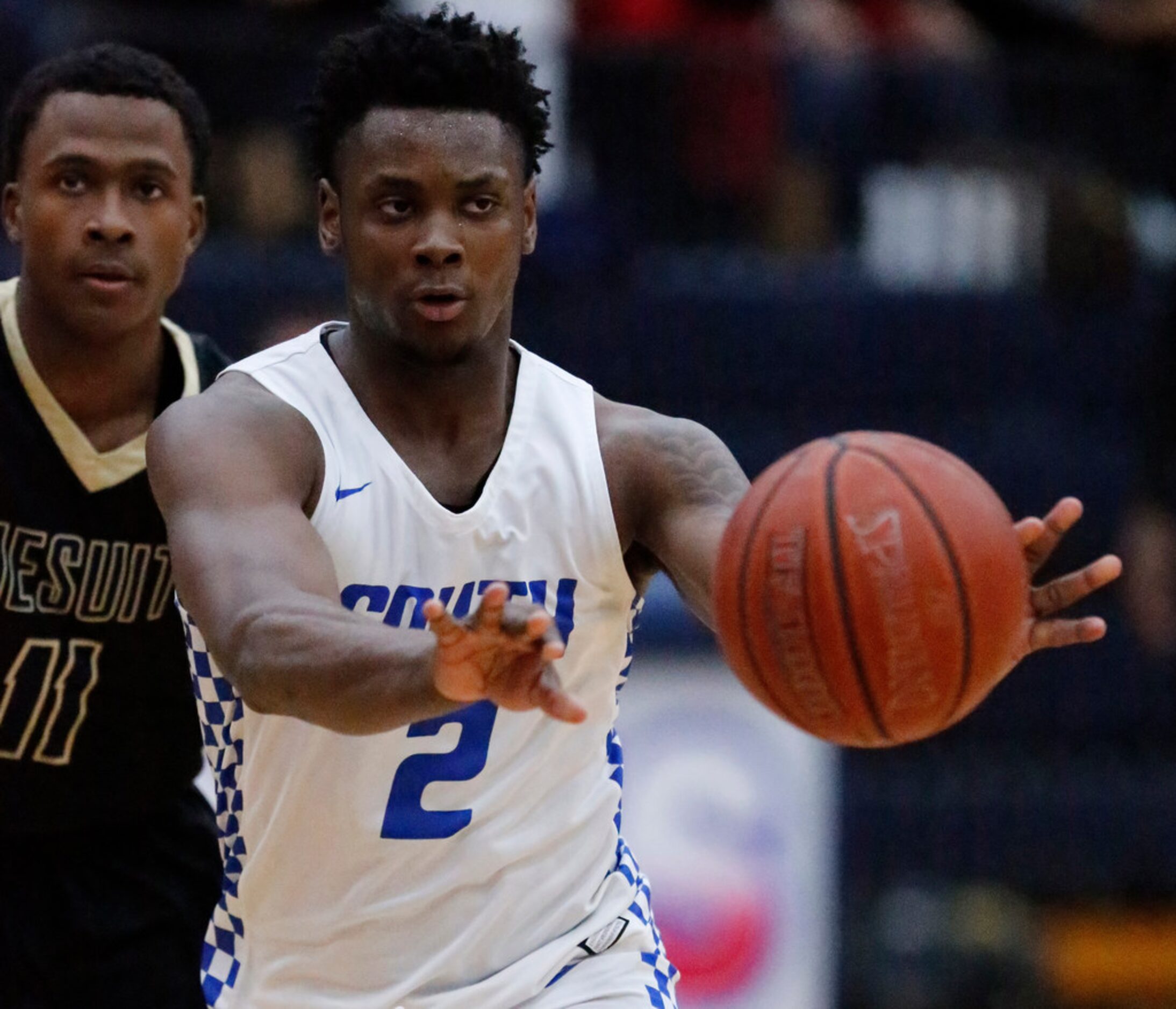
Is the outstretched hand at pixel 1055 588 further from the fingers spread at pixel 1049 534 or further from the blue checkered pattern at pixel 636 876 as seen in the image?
the blue checkered pattern at pixel 636 876

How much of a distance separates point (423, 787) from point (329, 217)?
119 cm

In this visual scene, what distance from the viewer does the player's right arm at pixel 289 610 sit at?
2.83 metres

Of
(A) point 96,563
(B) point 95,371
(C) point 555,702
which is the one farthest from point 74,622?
(C) point 555,702

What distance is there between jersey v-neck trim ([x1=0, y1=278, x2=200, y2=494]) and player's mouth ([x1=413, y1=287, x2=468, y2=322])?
0.83 meters

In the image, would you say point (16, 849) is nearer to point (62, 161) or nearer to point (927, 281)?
point (62, 161)

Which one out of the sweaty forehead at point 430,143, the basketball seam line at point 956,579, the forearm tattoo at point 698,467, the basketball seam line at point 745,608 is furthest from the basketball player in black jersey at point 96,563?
the basketball seam line at point 956,579

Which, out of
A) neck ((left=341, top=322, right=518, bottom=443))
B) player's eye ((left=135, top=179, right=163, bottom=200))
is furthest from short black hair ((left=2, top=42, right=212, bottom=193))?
neck ((left=341, top=322, right=518, bottom=443))

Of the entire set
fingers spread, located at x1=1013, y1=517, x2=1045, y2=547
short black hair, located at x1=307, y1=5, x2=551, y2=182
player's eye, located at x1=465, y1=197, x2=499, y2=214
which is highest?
short black hair, located at x1=307, y1=5, x2=551, y2=182

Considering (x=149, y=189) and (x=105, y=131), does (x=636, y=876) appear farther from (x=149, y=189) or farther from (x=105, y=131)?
(x=105, y=131)

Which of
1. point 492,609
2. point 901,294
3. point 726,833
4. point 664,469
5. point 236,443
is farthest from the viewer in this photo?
point 901,294

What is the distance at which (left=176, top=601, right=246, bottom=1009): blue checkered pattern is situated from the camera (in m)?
3.90

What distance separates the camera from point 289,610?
3.15 meters

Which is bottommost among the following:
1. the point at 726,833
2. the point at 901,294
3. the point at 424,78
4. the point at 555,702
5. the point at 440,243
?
the point at 726,833

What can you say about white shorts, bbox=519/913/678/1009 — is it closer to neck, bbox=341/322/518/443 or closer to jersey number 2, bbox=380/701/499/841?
jersey number 2, bbox=380/701/499/841
